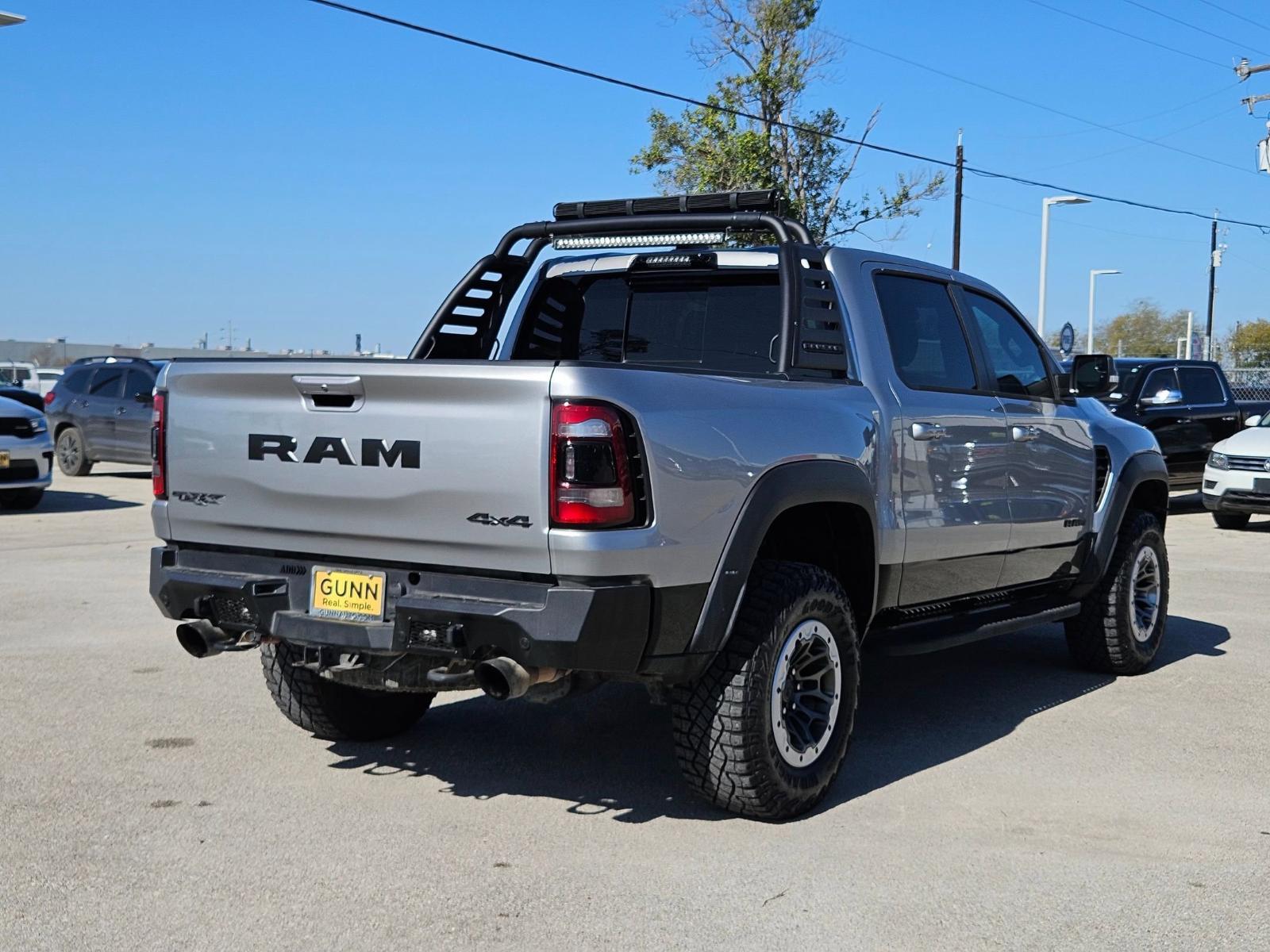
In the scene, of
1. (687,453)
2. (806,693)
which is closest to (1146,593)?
(806,693)

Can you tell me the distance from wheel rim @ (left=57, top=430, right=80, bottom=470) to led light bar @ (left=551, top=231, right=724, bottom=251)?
52.4ft

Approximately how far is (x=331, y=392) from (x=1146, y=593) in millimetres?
4871

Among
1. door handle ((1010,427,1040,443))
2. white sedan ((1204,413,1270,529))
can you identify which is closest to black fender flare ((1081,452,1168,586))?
door handle ((1010,427,1040,443))

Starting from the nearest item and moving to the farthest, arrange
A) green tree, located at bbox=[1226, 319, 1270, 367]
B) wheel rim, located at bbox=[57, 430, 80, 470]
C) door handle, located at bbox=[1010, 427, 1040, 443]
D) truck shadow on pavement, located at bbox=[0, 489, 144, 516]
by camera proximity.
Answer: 1. door handle, located at bbox=[1010, 427, 1040, 443]
2. truck shadow on pavement, located at bbox=[0, 489, 144, 516]
3. wheel rim, located at bbox=[57, 430, 80, 470]
4. green tree, located at bbox=[1226, 319, 1270, 367]

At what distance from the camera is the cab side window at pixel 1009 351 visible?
6.52 m

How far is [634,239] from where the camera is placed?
595 centimetres

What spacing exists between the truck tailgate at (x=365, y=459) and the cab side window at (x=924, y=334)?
6.87 ft

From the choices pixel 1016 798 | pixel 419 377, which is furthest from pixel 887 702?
pixel 419 377

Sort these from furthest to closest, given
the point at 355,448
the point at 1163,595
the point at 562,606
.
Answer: the point at 1163,595 < the point at 355,448 < the point at 562,606

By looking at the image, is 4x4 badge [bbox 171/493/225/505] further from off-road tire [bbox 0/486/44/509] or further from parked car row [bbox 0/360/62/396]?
parked car row [bbox 0/360/62/396]

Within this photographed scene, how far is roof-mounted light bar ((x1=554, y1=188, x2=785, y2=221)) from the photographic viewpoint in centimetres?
556

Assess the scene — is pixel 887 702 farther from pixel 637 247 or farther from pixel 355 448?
pixel 355 448

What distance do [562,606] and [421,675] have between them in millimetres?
662

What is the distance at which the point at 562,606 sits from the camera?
411 centimetres
